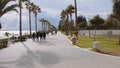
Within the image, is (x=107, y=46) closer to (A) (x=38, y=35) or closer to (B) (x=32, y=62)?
(B) (x=32, y=62)

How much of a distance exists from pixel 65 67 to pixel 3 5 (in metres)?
23.4

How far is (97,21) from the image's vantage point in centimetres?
12269

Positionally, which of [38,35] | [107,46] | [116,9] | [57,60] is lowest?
[107,46]

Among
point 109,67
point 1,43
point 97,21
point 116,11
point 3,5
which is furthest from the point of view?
point 97,21

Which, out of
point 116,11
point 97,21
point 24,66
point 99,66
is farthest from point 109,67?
point 97,21

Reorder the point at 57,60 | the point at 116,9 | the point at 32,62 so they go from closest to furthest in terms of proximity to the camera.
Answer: the point at 32,62 < the point at 57,60 < the point at 116,9

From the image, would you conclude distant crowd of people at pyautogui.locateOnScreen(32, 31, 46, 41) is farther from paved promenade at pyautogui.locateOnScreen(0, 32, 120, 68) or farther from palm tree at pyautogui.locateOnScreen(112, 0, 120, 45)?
paved promenade at pyautogui.locateOnScreen(0, 32, 120, 68)

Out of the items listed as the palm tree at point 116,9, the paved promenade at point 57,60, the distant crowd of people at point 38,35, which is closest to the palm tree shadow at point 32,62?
the paved promenade at point 57,60

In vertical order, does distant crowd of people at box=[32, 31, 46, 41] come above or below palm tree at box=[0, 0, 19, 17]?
below

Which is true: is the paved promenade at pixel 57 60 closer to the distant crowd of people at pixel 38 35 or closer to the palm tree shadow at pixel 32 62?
the palm tree shadow at pixel 32 62

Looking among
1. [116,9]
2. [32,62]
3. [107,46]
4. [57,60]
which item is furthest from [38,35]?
[32,62]

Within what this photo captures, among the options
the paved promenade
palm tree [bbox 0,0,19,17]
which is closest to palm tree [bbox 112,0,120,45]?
palm tree [bbox 0,0,19,17]

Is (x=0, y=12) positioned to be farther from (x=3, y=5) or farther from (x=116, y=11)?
(x=116, y=11)

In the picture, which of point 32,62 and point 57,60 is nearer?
point 32,62
